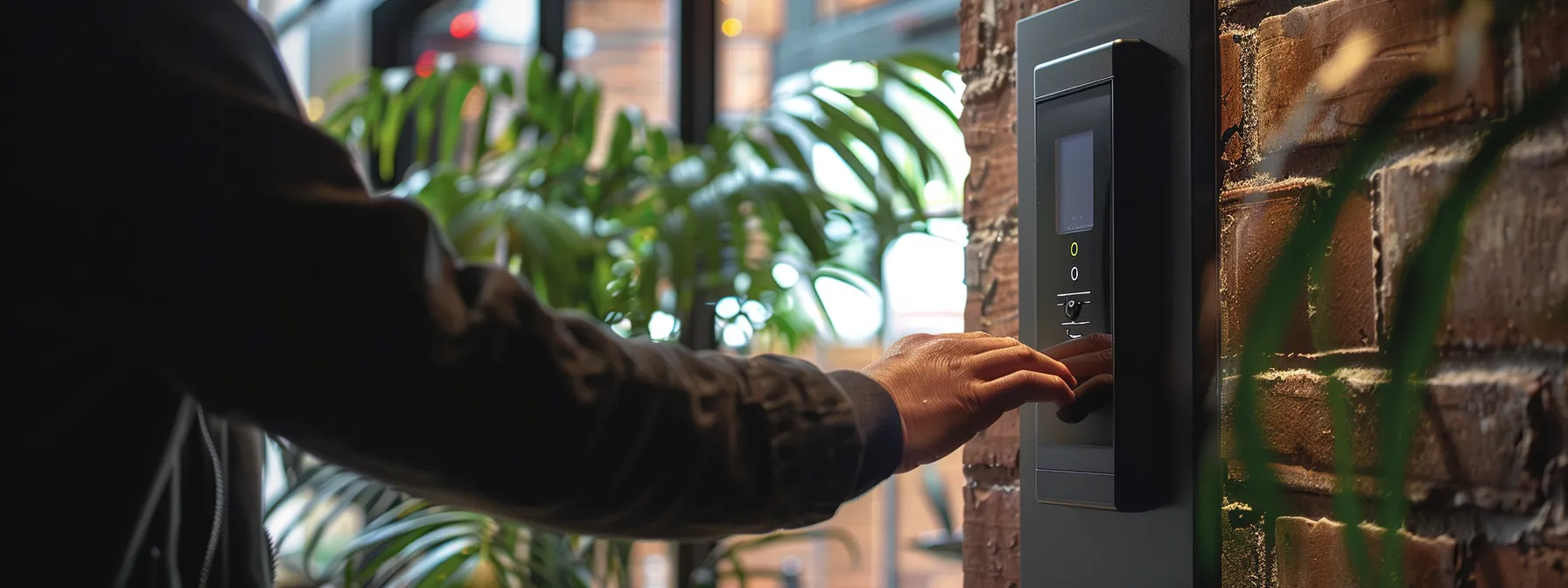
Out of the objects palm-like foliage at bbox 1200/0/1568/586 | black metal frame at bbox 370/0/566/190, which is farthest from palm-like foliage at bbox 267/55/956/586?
black metal frame at bbox 370/0/566/190

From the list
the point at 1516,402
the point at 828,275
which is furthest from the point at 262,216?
the point at 828,275

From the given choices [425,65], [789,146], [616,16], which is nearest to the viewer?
[789,146]

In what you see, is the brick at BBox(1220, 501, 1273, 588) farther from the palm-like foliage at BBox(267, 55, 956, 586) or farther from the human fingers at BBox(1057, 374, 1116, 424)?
the palm-like foliage at BBox(267, 55, 956, 586)

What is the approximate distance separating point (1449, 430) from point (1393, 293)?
72mm

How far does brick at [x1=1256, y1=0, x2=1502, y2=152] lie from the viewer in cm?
56

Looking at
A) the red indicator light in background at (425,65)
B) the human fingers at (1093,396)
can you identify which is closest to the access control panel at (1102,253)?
the human fingers at (1093,396)

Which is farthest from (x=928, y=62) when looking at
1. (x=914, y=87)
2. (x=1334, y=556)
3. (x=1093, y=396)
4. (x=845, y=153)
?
(x=1334, y=556)

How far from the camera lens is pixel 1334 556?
2.05 feet

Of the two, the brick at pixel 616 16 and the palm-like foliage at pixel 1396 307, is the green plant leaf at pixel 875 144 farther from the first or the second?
the brick at pixel 616 16

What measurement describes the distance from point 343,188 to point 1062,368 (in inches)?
16.1

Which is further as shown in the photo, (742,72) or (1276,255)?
(742,72)

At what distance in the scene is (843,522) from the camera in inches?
92.1

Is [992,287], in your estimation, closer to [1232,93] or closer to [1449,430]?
[1232,93]

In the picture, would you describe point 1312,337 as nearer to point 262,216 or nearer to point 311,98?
point 262,216
